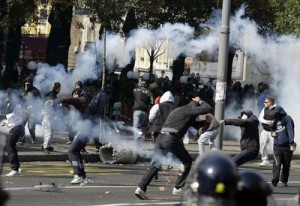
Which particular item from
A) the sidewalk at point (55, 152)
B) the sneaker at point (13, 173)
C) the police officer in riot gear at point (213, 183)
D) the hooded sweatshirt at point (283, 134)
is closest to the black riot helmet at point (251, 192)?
the police officer in riot gear at point (213, 183)

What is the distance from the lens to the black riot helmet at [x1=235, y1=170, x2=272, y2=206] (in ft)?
21.2

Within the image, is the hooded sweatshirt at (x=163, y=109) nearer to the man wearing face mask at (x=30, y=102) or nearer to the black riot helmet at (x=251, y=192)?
the man wearing face mask at (x=30, y=102)

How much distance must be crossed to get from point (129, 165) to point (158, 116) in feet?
9.39

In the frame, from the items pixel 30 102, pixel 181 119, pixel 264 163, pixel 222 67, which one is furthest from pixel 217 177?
pixel 264 163

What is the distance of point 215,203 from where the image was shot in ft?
20.9

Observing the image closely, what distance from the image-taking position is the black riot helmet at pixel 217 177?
6530 millimetres

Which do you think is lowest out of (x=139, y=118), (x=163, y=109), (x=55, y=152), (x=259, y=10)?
(x=55, y=152)

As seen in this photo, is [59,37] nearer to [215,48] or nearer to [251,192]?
[215,48]

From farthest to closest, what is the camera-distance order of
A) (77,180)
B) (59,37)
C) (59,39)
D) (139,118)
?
(59,37), (59,39), (139,118), (77,180)

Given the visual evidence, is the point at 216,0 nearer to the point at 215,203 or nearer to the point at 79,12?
the point at 79,12

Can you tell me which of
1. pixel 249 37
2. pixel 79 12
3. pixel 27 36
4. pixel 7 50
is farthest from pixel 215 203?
pixel 27 36

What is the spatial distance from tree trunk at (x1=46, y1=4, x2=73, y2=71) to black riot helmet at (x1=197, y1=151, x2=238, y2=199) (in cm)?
3014

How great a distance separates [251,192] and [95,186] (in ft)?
36.8

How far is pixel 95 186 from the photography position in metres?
17.5
